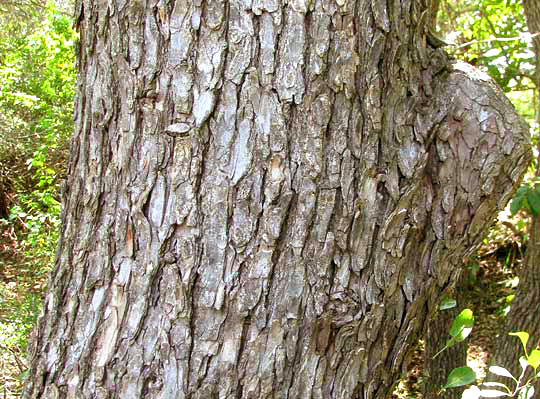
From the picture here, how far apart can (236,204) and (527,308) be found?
2.78 metres

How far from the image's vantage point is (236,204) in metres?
1.17

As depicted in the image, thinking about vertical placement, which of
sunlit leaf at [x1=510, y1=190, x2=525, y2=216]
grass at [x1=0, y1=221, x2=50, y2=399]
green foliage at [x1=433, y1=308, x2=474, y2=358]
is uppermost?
sunlit leaf at [x1=510, y1=190, x2=525, y2=216]

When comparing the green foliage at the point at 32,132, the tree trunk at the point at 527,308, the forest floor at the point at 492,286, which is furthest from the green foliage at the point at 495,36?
the green foliage at the point at 32,132

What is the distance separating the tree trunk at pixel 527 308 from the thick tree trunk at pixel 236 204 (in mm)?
2410

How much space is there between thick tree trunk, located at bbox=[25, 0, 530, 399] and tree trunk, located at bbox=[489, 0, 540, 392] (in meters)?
2.41

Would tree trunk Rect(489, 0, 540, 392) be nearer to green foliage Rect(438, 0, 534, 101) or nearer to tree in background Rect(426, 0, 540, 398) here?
tree in background Rect(426, 0, 540, 398)

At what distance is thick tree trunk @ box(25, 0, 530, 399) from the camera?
3.83 feet

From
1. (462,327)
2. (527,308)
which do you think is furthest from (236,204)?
(527,308)

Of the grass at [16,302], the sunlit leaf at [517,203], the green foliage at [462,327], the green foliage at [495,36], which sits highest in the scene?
the green foliage at [495,36]

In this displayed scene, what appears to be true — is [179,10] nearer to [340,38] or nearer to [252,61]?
[252,61]

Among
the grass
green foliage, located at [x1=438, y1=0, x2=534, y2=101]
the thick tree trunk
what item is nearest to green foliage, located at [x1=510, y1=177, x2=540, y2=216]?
green foliage, located at [x1=438, y1=0, x2=534, y2=101]

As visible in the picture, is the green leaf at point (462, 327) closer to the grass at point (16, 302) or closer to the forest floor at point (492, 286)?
the grass at point (16, 302)

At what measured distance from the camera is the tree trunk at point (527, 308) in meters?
3.38

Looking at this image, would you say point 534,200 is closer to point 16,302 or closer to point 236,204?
point 236,204
